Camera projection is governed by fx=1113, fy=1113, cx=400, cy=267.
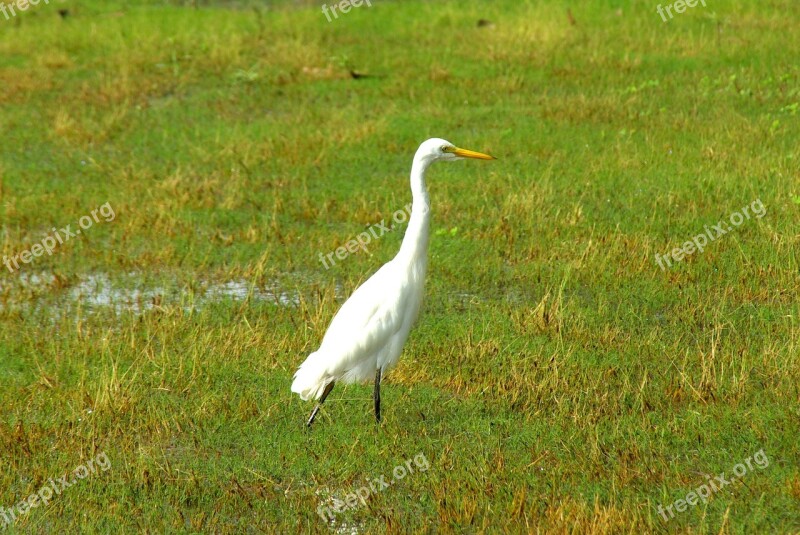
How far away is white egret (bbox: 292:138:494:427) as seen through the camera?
19.8ft

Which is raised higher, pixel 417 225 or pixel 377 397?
pixel 417 225

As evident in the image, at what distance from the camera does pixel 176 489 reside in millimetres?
5430

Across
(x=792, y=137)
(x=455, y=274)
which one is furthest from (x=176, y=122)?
(x=792, y=137)

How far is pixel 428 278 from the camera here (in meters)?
8.42

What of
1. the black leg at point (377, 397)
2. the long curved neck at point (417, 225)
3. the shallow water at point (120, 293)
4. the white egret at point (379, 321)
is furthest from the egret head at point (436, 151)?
the shallow water at point (120, 293)

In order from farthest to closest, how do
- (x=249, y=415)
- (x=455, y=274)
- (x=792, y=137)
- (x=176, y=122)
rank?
1. (x=176, y=122)
2. (x=792, y=137)
3. (x=455, y=274)
4. (x=249, y=415)

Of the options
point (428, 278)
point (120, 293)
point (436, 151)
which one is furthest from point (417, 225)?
point (120, 293)

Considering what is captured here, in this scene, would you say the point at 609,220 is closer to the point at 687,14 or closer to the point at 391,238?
the point at 391,238

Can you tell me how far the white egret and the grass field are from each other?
0.27 m

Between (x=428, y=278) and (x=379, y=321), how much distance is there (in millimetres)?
2361

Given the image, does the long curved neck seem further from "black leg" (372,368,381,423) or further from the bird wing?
"black leg" (372,368,381,423)

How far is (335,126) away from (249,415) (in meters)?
6.83

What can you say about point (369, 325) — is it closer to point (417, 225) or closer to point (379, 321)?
point (379, 321)

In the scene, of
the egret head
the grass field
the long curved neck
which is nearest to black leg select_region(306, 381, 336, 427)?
the grass field
